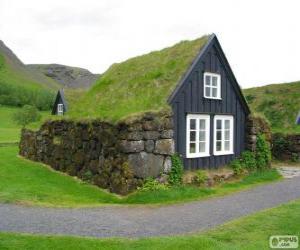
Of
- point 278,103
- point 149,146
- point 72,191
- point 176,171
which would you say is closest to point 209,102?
point 176,171

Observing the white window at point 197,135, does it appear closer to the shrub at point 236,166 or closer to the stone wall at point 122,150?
the stone wall at point 122,150

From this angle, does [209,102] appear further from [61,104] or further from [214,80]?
[61,104]

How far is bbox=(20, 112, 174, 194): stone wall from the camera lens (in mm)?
14180

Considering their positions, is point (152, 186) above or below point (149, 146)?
below

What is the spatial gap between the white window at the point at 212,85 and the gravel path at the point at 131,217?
17.7 ft

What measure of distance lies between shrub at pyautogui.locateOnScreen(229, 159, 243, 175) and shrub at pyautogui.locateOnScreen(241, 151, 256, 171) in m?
0.34

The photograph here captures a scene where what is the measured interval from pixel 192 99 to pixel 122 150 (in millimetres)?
4097

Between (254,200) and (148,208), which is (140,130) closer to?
(148,208)

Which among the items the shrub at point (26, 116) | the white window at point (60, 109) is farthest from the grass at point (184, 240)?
the shrub at point (26, 116)

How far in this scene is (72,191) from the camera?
15.5 metres

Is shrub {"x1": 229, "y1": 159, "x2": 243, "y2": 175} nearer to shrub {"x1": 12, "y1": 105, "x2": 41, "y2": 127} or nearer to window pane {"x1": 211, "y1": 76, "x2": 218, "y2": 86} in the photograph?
window pane {"x1": 211, "y1": 76, "x2": 218, "y2": 86}

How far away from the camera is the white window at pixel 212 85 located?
57.2 feet

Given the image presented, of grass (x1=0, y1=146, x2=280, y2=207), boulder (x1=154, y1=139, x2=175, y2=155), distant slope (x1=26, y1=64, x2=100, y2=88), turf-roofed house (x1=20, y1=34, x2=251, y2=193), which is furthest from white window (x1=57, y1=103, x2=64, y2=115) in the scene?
distant slope (x1=26, y1=64, x2=100, y2=88)

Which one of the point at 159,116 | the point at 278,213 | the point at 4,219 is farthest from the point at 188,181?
the point at 4,219
